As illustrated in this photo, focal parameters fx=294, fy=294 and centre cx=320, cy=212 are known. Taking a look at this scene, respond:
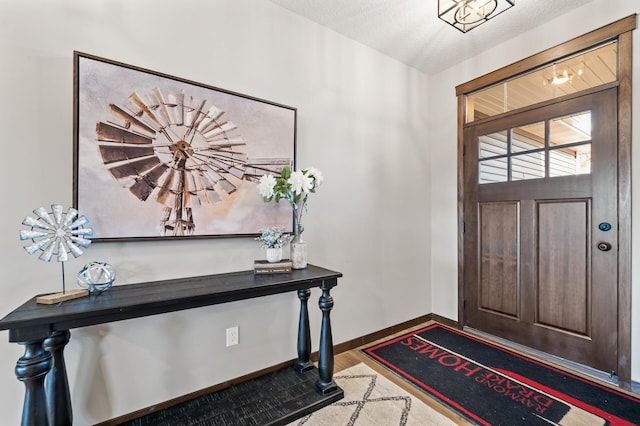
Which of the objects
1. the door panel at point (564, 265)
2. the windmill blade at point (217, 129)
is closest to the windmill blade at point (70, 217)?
the windmill blade at point (217, 129)

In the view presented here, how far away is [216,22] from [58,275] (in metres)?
1.76

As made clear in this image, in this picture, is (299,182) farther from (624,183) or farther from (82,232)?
(624,183)

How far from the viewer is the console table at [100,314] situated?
1126 mm

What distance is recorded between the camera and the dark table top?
1139 mm

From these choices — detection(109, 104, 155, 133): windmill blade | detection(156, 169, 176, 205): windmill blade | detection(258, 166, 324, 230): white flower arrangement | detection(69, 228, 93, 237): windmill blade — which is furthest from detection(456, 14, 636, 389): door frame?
detection(69, 228, 93, 237): windmill blade

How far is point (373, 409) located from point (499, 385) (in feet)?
3.10

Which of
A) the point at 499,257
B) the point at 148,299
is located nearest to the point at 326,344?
the point at 148,299

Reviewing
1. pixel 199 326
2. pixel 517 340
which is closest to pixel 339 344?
pixel 199 326

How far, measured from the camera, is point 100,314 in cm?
125

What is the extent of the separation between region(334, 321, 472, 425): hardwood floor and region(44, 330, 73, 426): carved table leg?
5.24 feet

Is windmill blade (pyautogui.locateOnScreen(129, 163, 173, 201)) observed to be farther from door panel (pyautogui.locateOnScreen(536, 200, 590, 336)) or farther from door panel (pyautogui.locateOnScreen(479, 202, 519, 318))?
door panel (pyautogui.locateOnScreen(536, 200, 590, 336))

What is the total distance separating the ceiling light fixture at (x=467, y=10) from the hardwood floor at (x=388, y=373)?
99.5 inches

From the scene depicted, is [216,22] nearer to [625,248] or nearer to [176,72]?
[176,72]

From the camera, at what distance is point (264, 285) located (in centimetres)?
165
